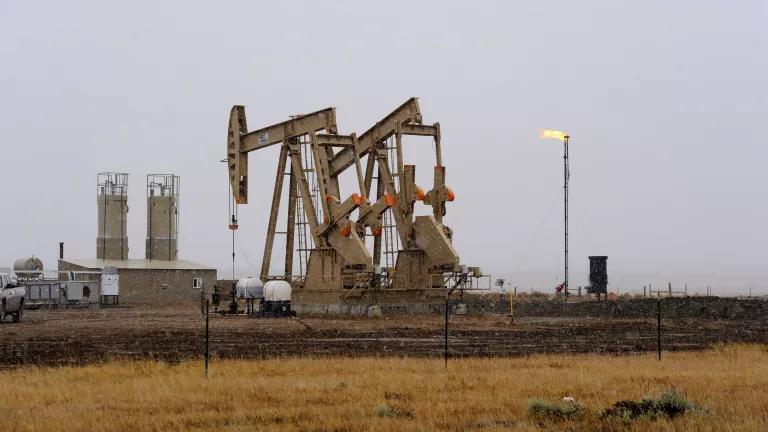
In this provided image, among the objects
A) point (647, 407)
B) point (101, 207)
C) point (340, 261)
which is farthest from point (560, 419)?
point (101, 207)

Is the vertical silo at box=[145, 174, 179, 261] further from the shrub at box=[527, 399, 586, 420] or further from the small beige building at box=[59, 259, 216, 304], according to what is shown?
the shrub at box=[527, 399, 586, 420]

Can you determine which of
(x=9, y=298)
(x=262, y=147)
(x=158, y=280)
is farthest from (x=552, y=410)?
(x=158, y=280)

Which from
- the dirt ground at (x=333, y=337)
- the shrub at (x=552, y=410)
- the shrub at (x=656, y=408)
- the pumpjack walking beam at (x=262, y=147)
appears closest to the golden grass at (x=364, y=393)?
the shrub at (x=552, y=410)

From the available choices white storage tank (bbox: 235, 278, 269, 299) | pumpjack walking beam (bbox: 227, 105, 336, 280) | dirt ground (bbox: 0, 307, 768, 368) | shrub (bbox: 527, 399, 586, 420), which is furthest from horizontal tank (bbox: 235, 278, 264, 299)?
shrub (bbox: 527, 399, 586, 420)

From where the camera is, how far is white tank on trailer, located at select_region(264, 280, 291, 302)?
48.0 meters

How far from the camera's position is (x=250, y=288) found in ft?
167

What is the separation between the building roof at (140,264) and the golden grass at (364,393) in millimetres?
Answer: 49139

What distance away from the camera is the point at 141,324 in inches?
1564

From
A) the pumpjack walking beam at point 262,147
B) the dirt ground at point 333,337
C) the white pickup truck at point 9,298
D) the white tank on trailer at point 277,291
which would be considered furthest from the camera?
the pumpjack walking beam at point 262,147

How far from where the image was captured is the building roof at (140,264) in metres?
69.8

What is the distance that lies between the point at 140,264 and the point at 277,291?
2602 cm

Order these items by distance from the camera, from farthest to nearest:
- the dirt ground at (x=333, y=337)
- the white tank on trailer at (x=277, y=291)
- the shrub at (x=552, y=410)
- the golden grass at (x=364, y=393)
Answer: the white tank on trailer at (x=277, y=291)
the dirt ground at (x=333, y=337)
the shrub at (x=552, y=410)
the golden grass at (x=364, y=393)

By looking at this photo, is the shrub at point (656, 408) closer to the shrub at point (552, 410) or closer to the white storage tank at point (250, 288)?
the shrub at point (552, 410)

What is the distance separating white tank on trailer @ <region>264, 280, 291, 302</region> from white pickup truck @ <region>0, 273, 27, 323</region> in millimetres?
10581
